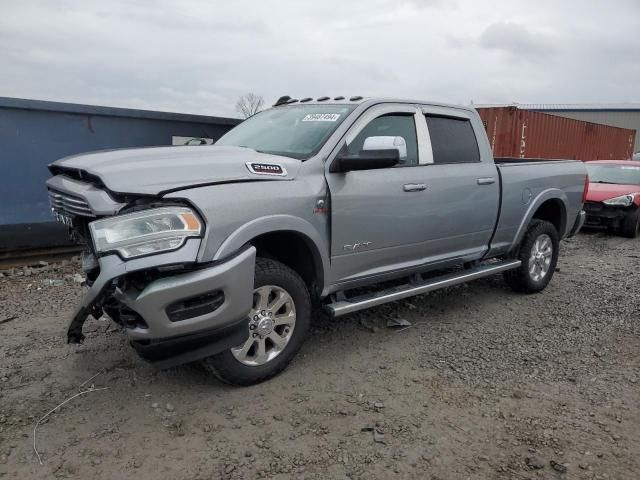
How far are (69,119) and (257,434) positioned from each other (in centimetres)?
474

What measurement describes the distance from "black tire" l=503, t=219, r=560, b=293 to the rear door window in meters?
1.19

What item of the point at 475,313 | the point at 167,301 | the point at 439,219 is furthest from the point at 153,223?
the point at 475,313

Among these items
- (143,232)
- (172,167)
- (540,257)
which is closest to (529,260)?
(540,257)

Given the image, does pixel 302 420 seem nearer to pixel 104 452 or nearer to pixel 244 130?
pixel 104 452

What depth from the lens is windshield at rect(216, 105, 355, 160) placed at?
3738 millimetres

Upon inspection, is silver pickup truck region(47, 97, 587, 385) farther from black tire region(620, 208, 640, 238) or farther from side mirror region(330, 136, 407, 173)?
black tire region(620, 208, 640, 238)

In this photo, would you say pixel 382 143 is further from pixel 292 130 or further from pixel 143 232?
pixel 143 232

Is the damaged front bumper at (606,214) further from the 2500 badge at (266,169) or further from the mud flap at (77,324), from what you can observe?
the mud flap at (77,324)

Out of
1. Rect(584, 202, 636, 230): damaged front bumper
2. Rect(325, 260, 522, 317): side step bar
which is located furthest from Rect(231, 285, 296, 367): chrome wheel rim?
Rect(584, 202, 636, 230): damaged front bumper

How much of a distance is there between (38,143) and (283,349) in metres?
4.14

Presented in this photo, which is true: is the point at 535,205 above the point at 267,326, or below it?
above

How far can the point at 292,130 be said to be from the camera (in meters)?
4.00

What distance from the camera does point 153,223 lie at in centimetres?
279

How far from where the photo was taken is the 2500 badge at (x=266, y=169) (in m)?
3.25
